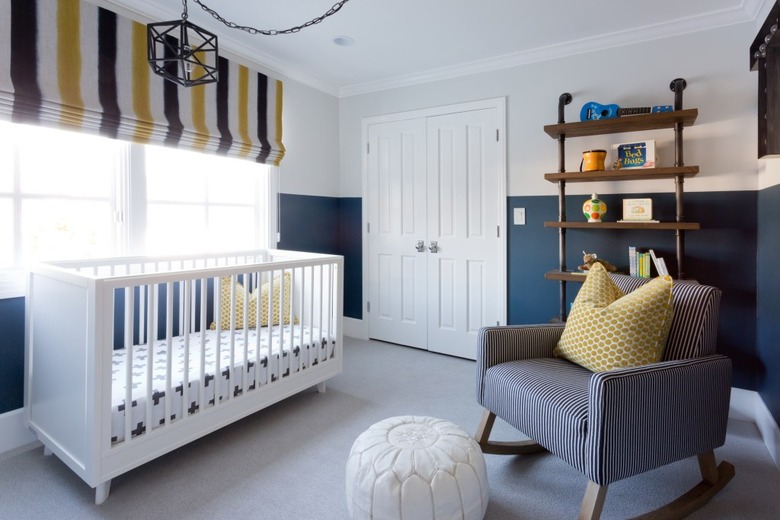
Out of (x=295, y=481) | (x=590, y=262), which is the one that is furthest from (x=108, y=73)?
(x=590, y=262)

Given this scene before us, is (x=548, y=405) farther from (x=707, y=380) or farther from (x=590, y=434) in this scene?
(x=707, y=380)

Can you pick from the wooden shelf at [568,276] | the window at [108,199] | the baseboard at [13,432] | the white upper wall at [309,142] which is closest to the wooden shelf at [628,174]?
the wooden shelf at [568,276]

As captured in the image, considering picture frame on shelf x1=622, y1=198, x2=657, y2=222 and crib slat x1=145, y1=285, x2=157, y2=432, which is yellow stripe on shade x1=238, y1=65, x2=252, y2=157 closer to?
crib slat x1=145, y1=285, x2=157, y2=432

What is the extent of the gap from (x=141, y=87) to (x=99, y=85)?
217 mm

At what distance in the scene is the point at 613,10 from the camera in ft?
8.22

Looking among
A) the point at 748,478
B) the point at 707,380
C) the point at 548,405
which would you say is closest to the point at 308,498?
the point at 548,405

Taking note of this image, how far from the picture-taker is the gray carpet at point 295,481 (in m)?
1.63

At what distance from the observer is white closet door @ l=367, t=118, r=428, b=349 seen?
144 inches

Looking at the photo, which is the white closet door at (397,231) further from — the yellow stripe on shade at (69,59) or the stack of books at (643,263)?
the yellow stripe on shade at (69,59)

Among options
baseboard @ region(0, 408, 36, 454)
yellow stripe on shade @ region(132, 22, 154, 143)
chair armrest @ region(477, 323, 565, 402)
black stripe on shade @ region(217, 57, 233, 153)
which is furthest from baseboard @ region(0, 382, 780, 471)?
black stripe on shade @ region(217, 57, 233, 153)

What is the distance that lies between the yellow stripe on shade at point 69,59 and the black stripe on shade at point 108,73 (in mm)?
95

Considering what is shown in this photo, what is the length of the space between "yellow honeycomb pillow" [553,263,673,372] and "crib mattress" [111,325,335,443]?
1456mm

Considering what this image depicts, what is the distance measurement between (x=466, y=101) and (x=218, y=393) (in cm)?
266

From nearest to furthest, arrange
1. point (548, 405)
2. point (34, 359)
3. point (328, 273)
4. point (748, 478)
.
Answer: point (548, 405) → point (748, 478) → point (34, 359) → point (328, 273)
